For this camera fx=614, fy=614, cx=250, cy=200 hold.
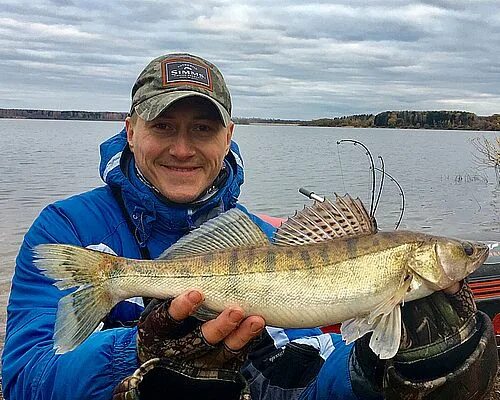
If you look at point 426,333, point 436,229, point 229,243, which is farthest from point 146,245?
point 436,229

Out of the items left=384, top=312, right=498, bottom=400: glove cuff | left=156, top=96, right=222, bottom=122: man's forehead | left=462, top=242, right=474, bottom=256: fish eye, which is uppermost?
left=156, top=96, right=222, bottom=122: man's forehead

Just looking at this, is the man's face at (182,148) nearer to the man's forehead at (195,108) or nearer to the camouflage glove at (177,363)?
the man's forehead at (195,108)

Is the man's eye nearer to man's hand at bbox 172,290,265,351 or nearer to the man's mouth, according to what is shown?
the man's mouth

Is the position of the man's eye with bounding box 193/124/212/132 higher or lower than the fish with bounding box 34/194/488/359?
higher

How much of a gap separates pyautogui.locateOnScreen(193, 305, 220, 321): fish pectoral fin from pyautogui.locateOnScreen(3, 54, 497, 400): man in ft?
0.18

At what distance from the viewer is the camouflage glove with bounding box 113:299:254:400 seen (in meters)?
2.64

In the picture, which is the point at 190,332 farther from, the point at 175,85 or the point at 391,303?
the point at 175,85

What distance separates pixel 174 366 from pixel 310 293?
70 centimetres

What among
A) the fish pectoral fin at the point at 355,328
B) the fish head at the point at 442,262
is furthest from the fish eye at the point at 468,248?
the fish pectoral fin at the point at 355,328

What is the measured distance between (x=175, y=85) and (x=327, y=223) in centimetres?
125

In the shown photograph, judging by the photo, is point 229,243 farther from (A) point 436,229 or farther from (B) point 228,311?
(A) point 436,229

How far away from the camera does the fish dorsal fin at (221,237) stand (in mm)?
2955

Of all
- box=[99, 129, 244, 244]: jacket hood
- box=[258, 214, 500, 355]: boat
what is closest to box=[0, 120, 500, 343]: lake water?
box=[258, 214, 500, 355]: boat

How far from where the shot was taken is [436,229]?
18938 millimetres
